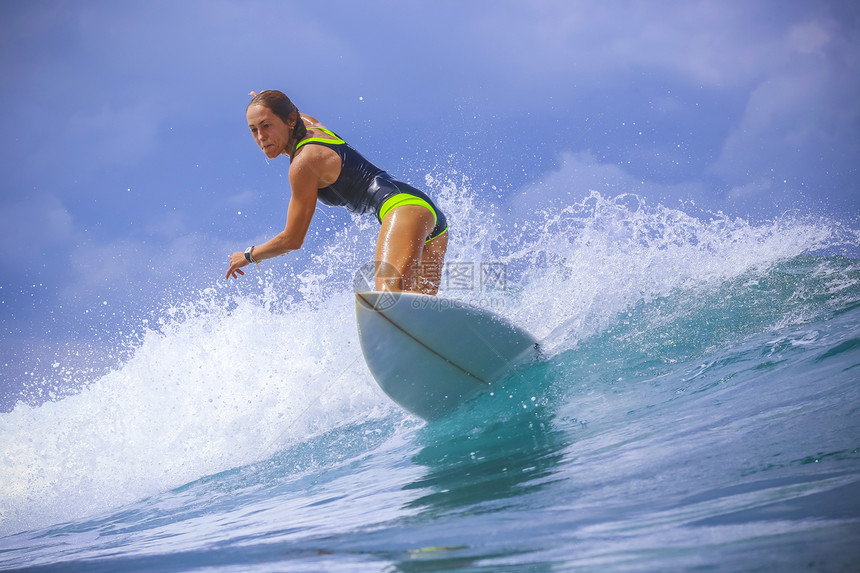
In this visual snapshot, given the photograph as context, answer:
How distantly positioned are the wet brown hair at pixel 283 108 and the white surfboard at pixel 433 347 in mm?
1244

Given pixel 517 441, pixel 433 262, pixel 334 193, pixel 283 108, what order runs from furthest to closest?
pixel 433 262
pixel 334 193
pixel 283 108
pixel 517 441

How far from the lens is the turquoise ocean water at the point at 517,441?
1269 millimetres

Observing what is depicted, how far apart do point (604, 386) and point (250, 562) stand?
253cm

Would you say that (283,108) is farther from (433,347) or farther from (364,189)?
(433,347)

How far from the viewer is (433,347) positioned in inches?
135

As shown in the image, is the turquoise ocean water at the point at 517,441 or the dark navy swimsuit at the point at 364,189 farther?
the dark navy swimsuit at the point at 364,189

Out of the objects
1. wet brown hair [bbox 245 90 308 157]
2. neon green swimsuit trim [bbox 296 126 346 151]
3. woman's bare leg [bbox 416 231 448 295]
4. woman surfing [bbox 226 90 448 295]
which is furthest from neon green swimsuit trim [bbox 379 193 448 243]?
wet brown hair [bbox 245 90 308 157]

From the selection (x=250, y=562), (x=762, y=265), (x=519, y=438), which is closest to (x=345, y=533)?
(x=250, y=562)

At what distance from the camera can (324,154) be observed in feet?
11.7

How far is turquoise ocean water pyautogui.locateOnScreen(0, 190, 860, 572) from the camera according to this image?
49.9 inches

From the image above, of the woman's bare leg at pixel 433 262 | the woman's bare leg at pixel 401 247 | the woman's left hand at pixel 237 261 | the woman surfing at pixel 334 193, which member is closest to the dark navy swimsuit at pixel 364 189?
the woman surfing at pixel 334 193

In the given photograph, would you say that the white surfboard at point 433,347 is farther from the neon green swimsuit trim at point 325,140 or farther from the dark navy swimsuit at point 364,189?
the neon green swimsuit trim at point 325,140

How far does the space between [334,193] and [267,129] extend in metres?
0.61

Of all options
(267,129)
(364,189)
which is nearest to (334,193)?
(364,189)
